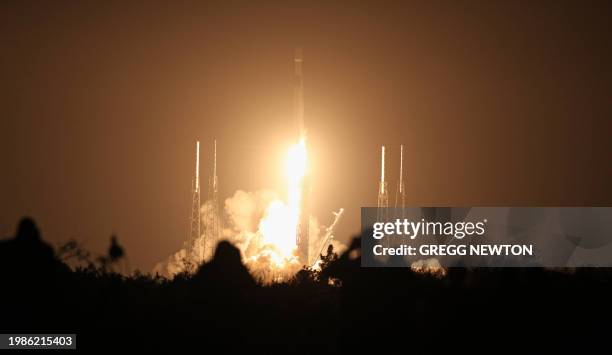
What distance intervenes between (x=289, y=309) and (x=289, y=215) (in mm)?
117046

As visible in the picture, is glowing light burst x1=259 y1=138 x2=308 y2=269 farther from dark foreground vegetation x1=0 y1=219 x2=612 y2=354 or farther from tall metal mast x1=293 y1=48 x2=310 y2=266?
dark foreground vegetation x1=0 y1=219 x2=612 y2=354

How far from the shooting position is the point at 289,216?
16200 centimetres

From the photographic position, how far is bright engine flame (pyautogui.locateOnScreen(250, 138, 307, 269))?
157m

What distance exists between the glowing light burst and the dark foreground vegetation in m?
103

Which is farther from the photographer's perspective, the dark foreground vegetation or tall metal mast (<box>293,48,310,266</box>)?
tall metal mast (<box>293,48,310,266</box>)

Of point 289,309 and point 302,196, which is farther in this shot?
point 302,196

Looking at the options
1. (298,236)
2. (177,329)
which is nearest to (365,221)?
(177,329)

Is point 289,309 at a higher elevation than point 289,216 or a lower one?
lower

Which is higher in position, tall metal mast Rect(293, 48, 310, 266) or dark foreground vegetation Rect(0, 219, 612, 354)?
tall metal mast Rect(293, 48, 310, 266)

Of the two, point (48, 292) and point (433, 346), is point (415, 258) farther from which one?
point (48, 292)

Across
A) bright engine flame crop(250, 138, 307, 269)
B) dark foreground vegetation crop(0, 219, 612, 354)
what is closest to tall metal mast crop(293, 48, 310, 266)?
bright engine flame crop(250, 138, 307, 269)

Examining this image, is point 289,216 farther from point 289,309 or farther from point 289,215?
point 289,309

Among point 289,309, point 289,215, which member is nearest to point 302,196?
point 289,215

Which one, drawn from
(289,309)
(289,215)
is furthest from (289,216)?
(289,309)
